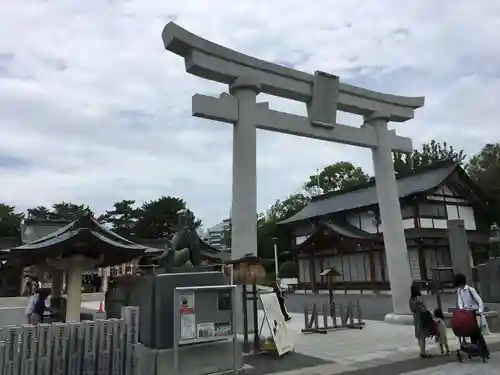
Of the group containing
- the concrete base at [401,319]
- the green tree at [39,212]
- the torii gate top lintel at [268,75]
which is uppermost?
the green tree at [39,212]

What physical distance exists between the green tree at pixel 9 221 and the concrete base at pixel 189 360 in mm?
40325

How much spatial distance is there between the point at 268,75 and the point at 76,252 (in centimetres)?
769

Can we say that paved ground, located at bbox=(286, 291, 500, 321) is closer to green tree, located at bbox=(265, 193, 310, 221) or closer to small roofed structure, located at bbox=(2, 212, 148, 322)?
small roofed structure, located at bbox=(2, 212, 148, 322)

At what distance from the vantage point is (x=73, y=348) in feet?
18.8

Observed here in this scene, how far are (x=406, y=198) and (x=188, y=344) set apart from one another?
2108 centimetres

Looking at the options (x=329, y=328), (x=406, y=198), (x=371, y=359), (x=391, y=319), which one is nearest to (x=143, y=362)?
(x=371, y=359)

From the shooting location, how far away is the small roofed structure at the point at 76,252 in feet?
35.0

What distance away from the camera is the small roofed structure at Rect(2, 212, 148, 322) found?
10.7 m

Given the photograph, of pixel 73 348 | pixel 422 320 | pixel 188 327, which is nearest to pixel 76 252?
Result: pixel 73 348

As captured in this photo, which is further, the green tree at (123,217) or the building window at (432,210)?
the green tree at (123,217)

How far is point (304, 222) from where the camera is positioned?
105ft

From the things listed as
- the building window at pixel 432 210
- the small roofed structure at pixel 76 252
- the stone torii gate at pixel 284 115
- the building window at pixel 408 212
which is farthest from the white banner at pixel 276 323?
the building window at pixel 432 210

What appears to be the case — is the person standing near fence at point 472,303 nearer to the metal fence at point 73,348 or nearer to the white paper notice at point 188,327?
the white paper notice at point 188,327

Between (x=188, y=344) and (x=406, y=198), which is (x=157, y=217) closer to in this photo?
(x=406, y=198)
